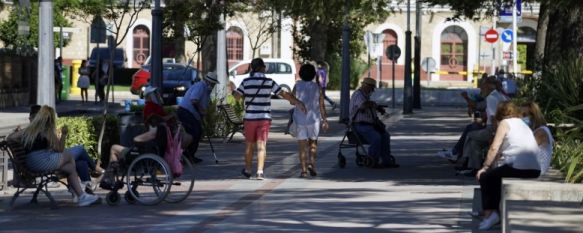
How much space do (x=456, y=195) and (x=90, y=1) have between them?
11.5 meters

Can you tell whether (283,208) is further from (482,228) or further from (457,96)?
(457,96)

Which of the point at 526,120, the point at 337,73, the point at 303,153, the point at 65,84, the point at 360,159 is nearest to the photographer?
the point at 526,120

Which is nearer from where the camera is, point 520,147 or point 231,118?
point 520,147

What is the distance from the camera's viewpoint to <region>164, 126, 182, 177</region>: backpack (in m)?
15.4

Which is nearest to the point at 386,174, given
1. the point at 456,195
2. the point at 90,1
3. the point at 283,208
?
the point at 456,195

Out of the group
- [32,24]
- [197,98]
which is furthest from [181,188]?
[32,24]

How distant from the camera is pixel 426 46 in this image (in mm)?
76938

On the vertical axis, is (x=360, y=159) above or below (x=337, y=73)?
below

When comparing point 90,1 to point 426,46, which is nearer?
point 90,1

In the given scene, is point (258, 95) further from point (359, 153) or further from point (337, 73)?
point (337, 73)

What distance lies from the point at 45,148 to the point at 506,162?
16.0 ft

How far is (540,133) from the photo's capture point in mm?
13773

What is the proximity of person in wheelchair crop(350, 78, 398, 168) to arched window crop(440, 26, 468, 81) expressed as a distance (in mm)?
55591

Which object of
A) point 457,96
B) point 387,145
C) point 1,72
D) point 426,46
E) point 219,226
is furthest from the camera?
point 426,46
